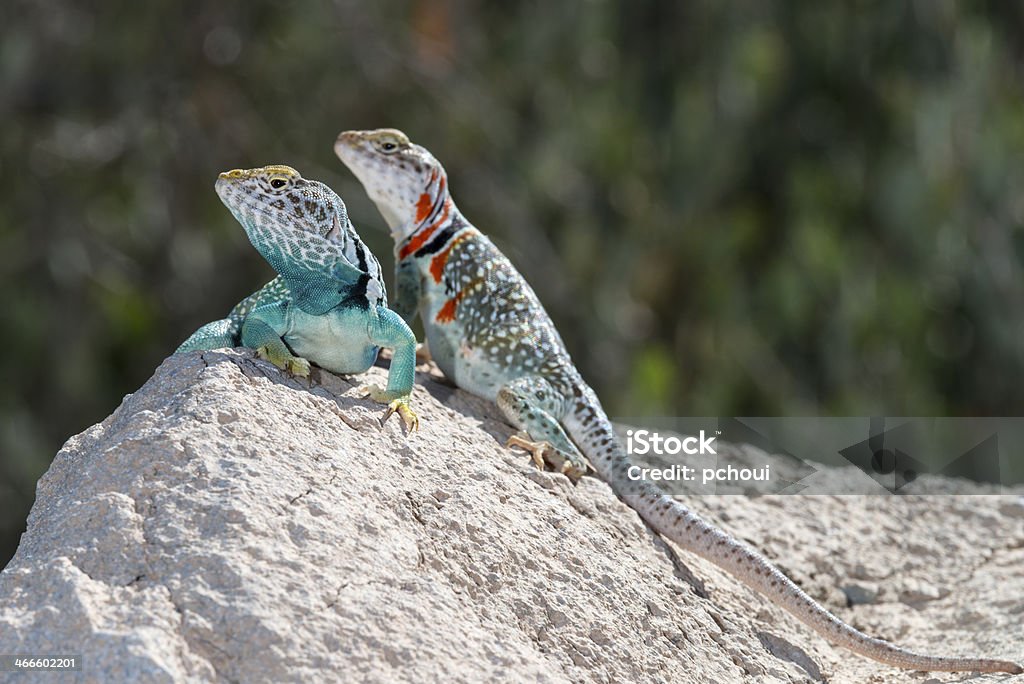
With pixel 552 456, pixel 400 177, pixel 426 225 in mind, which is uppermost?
pixel 400 177

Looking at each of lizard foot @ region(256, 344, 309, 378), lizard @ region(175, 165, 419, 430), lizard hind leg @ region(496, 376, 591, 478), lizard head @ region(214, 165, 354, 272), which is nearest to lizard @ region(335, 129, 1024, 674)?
lizard hind leg @ region(496, 376, 591, 478)

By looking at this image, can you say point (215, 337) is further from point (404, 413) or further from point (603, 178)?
point (603, 178)

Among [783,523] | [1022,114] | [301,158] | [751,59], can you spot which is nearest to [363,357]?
[783,523]

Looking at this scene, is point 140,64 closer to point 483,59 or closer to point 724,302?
point 483,59

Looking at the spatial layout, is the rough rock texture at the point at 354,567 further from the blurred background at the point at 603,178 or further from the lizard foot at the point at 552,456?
the blurred background at the point at 603,178

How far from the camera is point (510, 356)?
461 cm

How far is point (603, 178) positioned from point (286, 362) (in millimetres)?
8471

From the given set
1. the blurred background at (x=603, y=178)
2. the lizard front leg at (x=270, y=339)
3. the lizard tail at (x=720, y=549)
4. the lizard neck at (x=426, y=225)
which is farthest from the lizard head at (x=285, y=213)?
the blurred background at (x=603, y=178)

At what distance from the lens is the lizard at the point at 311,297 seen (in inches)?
145

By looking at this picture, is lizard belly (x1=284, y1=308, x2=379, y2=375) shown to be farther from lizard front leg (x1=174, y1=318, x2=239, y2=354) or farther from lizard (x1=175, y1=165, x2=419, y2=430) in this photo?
lizard front leg (x1=174, y1=318, x2=239, y2=354)

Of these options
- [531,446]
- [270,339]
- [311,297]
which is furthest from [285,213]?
[531,446]

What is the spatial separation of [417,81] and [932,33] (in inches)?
177

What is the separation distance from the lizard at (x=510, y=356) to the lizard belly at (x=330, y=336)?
70 cm

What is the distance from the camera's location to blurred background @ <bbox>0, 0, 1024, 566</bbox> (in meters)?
11.3
